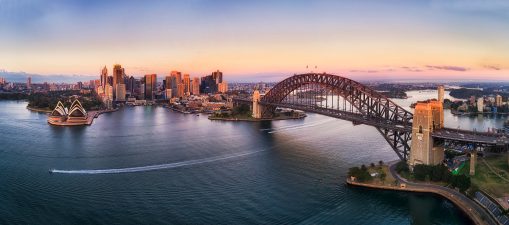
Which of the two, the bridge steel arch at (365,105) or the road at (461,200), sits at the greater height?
the bridge steel arch at (365,105)

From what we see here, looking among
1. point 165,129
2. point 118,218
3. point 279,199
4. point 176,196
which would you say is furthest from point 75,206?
point 165,129

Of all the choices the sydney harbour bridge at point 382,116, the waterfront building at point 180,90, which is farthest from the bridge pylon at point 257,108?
the waterfront building at point 180,90

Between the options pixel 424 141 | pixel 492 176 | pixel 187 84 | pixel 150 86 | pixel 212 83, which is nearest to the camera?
pixel 492 176

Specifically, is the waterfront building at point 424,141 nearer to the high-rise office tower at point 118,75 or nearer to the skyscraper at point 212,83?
the high-rise office tower at point 118,75

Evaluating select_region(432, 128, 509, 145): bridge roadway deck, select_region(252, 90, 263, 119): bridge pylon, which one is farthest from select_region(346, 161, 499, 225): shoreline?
select_region(252, 90, 263, 119): bridge pylon

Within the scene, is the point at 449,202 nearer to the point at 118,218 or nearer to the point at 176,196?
the point at 176,196

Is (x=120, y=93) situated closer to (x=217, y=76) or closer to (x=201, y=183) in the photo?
(x=217, y=76)

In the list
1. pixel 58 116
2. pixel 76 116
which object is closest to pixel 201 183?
pixel 76 116
